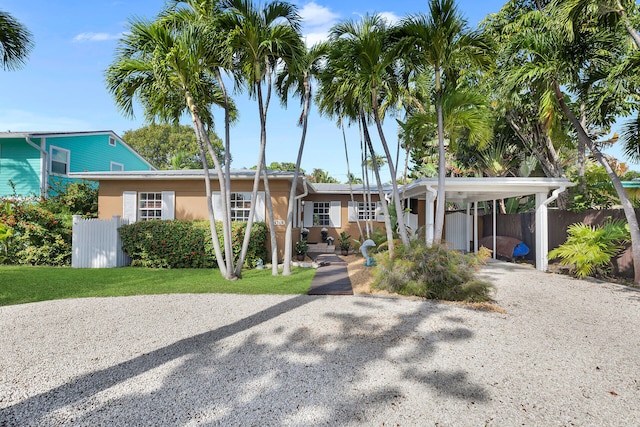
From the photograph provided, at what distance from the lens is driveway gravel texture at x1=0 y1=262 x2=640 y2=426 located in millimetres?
2562

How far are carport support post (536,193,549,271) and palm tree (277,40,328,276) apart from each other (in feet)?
23.3

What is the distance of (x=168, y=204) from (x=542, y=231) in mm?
11550

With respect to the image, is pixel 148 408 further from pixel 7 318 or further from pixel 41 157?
pixel 41 157

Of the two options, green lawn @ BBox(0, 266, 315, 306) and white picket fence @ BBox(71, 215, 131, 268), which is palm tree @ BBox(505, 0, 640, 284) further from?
white picket fence @ BBox(71, 215, 131, 268)

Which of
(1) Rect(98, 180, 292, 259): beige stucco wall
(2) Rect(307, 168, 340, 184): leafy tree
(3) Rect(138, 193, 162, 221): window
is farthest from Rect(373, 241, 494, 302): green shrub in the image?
(2) Rect(307, 168, 340, 184): leafy tree

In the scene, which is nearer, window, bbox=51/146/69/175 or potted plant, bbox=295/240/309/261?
potted plant, bbox=295/240/309/261

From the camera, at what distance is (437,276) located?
6320mm

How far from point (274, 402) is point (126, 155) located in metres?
19.2

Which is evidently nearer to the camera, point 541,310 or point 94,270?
point 541,310

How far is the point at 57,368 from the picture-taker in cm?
326

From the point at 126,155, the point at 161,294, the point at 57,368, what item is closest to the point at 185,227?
the point at 161,294

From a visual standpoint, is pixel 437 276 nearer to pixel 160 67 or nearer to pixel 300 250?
pixel 300 250

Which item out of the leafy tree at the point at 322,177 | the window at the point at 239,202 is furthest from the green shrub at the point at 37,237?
the leafy tree at the point at 322,177

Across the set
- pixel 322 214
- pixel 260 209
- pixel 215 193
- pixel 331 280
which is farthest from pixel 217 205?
pixel 322 214
